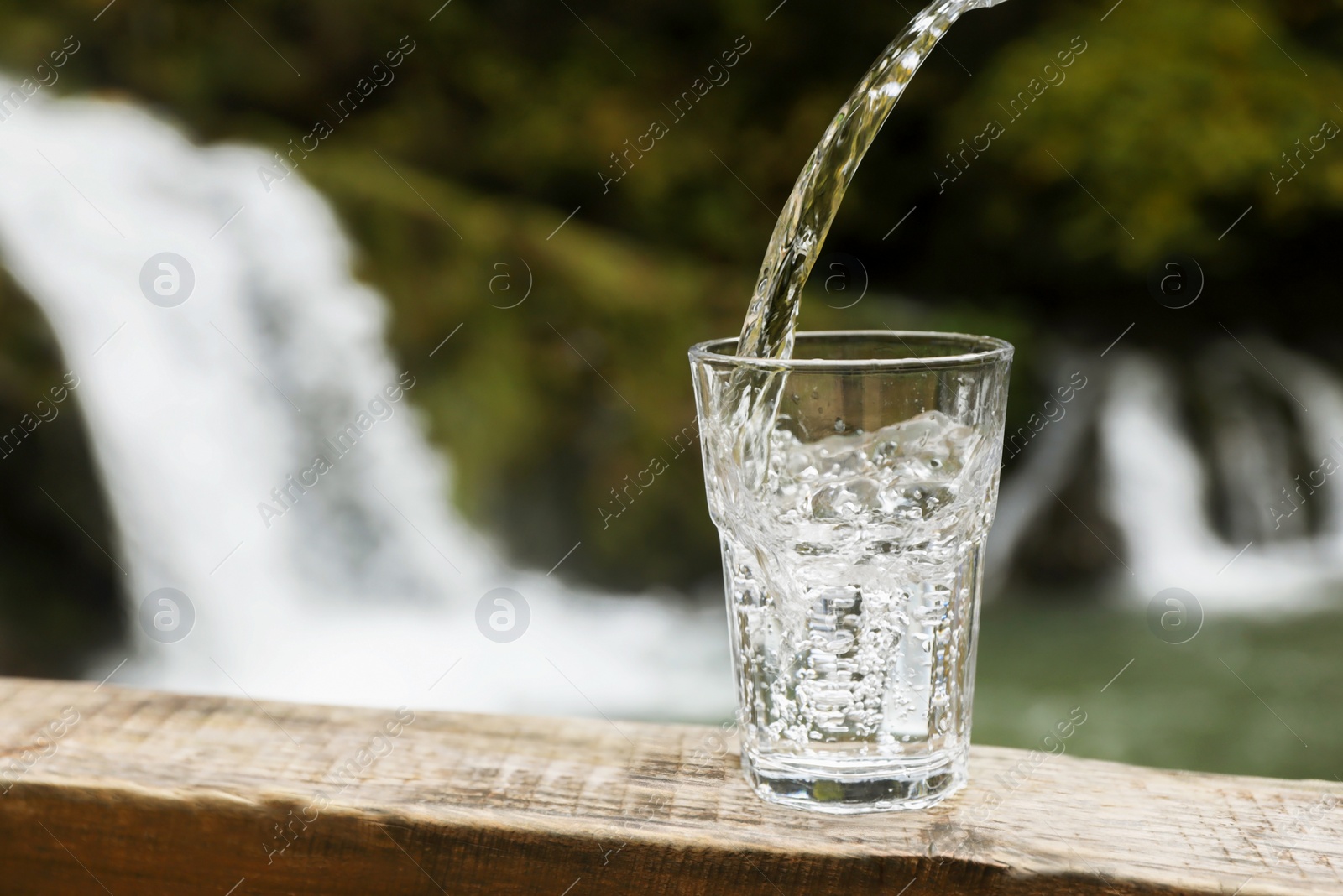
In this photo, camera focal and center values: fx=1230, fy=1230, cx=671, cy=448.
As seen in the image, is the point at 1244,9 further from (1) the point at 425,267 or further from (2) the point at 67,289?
(2) the point at 67,289

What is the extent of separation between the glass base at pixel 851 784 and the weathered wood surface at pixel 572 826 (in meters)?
0.02

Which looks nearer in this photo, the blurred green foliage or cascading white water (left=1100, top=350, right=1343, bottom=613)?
the blurred green foliage

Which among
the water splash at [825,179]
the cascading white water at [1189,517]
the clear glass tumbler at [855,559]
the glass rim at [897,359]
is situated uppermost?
the water splash at [825,179]

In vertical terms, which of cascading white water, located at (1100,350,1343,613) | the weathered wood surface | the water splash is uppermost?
the water splash

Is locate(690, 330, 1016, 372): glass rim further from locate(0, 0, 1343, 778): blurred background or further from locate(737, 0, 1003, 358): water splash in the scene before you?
locate(0, 0, 1343, 778): blurred background

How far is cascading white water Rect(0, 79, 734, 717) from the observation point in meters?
4.12

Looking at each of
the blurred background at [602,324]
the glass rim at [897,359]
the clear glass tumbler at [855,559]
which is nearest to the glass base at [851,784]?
the clear glass tumbler at [855,559]

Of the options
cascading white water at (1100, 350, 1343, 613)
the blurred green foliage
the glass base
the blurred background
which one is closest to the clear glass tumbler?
the glass base

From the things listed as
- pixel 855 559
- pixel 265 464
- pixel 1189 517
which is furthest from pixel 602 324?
pixel 855 559

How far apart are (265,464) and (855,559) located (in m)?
3.81

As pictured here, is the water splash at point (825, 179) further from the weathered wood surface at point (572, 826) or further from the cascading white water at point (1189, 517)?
the cascading white water at point (1189, 517)

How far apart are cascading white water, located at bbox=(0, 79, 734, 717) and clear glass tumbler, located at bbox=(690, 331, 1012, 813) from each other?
10.8ft

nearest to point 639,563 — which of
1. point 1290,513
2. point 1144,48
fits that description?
point 1290,513

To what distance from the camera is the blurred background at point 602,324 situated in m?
4.12
